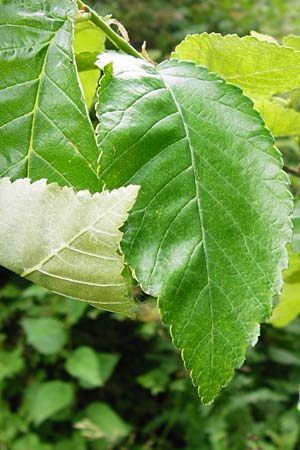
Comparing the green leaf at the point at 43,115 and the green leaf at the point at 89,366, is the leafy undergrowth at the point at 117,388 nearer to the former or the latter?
the green leaf at the point at 89,366

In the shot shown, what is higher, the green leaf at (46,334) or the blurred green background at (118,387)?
the green leaf at (46,334)

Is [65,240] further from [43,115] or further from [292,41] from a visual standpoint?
[292,41]

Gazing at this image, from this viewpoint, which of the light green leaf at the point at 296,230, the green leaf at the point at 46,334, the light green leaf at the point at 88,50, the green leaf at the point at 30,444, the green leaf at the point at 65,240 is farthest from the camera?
the green leaf at the point at 46,334

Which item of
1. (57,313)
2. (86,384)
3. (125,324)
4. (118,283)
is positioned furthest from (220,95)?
(125,324)

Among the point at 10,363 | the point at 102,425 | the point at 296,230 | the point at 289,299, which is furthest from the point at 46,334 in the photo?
the point at 296,230

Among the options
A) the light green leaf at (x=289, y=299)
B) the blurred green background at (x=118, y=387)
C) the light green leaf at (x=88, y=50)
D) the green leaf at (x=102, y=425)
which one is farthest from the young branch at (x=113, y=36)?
the green leaf at (x=102, y=425)

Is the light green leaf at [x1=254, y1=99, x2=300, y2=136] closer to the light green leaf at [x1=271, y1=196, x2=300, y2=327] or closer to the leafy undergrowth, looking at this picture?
the light green leaf at [x1=271, y1=196, x2=300, y2=327]

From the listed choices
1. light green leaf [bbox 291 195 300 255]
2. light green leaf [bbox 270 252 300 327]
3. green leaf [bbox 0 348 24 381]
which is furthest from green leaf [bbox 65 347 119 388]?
light green leaf [bbox 291 195 300 255]
